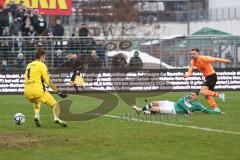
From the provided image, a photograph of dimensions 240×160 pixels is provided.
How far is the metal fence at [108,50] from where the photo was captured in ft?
Answer: 116

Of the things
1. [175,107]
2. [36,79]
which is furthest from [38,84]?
[175,107]

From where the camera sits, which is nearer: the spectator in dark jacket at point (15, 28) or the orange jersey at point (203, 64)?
the orange jersey at point (203, 64)

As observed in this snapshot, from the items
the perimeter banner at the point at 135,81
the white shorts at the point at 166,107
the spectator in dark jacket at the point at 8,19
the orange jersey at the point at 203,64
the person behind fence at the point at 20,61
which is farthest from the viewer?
the spectator in dark jacket at the point at 8,19

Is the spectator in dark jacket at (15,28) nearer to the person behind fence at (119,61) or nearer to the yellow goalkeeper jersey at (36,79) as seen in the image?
the person behind fence at (119,61)

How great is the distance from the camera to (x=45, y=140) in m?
14.4

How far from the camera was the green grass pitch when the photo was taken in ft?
40.1

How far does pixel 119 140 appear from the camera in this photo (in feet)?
46.7

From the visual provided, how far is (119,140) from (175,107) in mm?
6282

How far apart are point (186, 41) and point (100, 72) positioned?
6582mm

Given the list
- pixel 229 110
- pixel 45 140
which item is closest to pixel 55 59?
pixel 229 110

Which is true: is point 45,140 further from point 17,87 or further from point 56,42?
point 56,42

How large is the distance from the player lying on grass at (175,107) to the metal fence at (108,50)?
551 inches

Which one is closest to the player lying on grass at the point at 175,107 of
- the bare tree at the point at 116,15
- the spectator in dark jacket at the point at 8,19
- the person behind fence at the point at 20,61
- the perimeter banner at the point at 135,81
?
the perimeter banner at the point at 135,81

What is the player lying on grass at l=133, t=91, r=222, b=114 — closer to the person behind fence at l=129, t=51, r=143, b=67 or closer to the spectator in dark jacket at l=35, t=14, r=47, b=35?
the person behind fence at l=129, t=51, r=143, b=67
